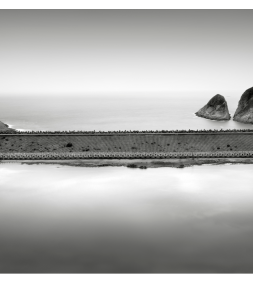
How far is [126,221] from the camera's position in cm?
2395

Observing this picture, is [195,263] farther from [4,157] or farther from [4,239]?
[4,157]

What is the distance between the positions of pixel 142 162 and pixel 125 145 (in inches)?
280

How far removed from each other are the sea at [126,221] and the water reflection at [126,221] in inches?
2.5

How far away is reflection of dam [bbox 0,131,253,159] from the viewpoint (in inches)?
1693

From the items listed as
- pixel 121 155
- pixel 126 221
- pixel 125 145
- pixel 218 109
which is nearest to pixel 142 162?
pixel 121 155

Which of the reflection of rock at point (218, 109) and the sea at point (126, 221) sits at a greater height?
the reflection of rock at point (218, 109)

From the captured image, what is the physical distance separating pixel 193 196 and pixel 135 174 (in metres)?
8.77

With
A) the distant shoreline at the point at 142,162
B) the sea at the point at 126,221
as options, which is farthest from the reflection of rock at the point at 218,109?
the sea at the point at 126,221

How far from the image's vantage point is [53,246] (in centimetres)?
2047

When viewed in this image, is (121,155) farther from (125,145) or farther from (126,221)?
(126,221)

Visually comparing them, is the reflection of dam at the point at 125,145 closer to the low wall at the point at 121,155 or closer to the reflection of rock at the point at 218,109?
the low wall at the point at 121,155

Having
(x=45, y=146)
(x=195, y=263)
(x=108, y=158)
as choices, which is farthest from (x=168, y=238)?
(x=45, y=146)

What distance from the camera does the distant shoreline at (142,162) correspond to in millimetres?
39688

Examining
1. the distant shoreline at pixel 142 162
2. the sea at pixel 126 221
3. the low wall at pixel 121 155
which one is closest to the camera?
the sea at pixel 126 221
